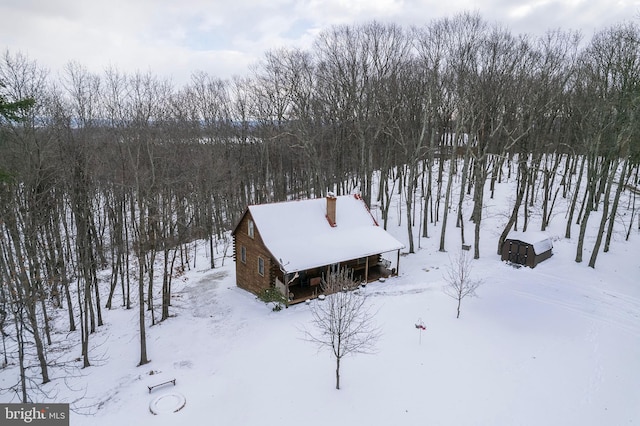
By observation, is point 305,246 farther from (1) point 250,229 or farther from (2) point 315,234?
(1) point 250,229

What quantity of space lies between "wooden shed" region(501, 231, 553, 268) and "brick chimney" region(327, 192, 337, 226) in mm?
11148

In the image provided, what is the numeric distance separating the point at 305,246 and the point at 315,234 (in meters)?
1.35

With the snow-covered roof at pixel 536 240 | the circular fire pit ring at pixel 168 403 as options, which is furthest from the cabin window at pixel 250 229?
the snow-covered roof at pixel 536 240

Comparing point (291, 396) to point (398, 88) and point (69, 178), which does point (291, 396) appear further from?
point (398, 88)

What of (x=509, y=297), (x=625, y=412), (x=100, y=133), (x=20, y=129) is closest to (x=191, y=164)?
(x=100, y=133)

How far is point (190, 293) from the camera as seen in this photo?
22141 millimetres

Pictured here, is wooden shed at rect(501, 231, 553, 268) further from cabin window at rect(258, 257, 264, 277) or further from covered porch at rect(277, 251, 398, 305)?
cabin window at rect(258, 257, 264, 277)

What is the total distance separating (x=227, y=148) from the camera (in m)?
39.0

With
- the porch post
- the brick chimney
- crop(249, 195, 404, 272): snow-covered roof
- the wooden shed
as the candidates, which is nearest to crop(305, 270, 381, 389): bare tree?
crop(249, 195, 404, 272): snow-covered roof

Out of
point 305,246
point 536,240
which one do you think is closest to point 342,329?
point 305,246

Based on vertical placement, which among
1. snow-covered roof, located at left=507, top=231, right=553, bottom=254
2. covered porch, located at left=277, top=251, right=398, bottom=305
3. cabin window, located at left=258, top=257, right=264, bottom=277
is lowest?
covered porch, located at left=277, top=251, right=398, bottom=305

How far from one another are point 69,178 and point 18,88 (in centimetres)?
502

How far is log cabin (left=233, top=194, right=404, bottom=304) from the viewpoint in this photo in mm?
19547

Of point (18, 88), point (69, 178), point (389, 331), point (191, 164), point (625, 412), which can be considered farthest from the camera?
point (191, 164)
